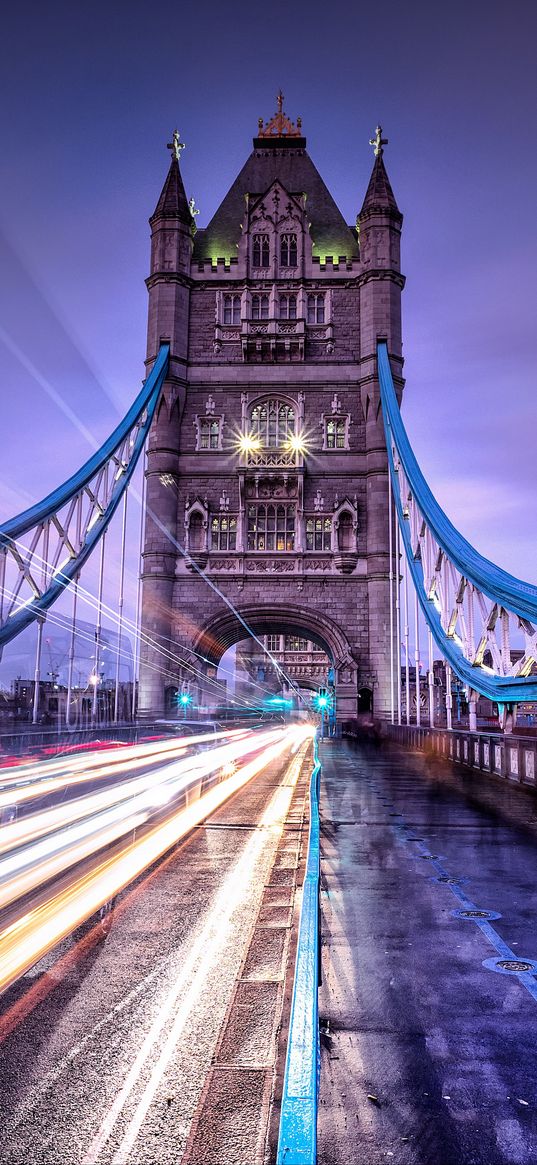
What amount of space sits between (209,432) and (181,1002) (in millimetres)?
37874

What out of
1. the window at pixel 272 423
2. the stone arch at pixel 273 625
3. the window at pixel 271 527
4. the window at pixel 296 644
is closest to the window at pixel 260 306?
the window at pixel 272 423

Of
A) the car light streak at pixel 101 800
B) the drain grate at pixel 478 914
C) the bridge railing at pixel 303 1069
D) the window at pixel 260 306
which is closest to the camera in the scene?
the bridge railing at pixel 303 1069

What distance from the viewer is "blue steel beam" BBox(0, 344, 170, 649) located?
24516 mm

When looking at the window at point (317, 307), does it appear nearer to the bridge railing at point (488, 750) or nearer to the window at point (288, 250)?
the window at point (288, 250)

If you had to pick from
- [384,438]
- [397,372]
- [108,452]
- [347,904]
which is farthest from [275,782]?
[397,372]

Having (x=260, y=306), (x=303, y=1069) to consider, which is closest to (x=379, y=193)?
(x=260, y=306)

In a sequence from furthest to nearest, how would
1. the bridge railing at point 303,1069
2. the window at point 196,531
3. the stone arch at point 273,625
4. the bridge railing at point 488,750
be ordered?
the window at point 196,531 < the stone arch at point 273,625 < the bridge railing at point 488,750 < the bridge railing at point 303,1069

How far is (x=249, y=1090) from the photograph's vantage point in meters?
3.22

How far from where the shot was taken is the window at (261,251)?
43000 millimetres

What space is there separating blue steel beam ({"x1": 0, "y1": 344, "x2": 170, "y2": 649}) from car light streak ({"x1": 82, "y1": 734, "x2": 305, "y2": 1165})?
55.8 feet

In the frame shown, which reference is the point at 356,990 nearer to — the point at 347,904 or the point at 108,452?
the point at 347,904

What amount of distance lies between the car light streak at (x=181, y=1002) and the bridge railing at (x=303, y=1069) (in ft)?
2.24

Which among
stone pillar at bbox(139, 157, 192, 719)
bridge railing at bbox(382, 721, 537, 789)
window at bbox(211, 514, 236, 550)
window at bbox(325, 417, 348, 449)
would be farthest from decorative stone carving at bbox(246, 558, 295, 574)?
bridge railing at bbox(382, 721, 537, 789)

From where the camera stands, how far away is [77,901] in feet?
20.0
